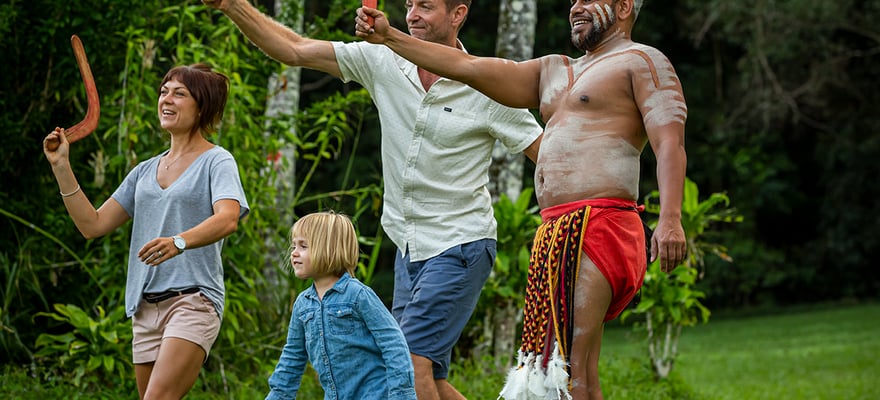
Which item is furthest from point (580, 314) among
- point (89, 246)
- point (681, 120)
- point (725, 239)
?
point (725, 239)

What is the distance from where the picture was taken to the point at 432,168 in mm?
4391

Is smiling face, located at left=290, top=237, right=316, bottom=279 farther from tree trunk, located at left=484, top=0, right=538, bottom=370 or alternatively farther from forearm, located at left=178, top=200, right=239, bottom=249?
tree trunk, located at left=484, top=0, right=538, bottom=370

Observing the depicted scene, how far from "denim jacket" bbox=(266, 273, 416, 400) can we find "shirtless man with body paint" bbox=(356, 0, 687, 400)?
1.36 ft

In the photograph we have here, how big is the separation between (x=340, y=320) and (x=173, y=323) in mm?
689

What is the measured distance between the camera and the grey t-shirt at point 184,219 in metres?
4.12

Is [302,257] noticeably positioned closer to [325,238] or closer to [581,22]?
[325,238]

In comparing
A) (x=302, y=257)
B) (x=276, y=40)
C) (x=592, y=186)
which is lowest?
(x=302, y=257)

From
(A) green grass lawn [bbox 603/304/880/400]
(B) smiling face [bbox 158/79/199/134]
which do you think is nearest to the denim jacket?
(B) smiling face [bbox 158/79/199/134]

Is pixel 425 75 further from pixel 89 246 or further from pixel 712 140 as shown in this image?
pixel 712 140

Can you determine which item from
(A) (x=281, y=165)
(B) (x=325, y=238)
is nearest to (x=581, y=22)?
(B) (x=325, y=238)

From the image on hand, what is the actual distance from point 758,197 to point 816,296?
132 inches

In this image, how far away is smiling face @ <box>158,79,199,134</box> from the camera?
4.24 meters

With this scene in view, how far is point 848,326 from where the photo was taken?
19328mm

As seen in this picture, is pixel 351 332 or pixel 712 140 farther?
pixel 712 140
